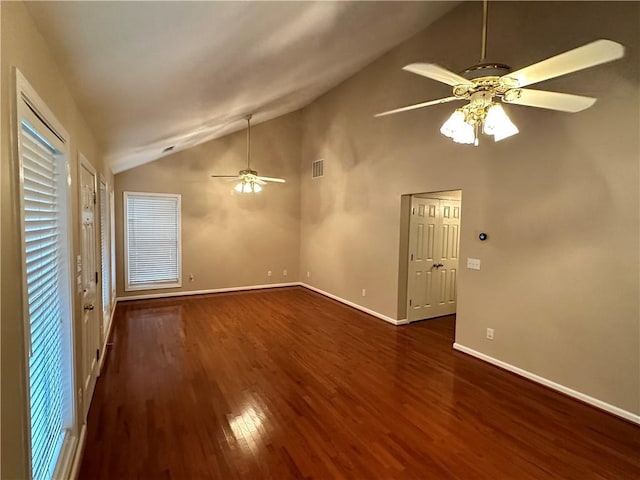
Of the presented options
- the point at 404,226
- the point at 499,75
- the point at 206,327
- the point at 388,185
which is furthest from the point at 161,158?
the point at 499,75

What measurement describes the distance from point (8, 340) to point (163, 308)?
5308 millimetres

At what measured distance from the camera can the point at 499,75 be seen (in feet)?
6.33

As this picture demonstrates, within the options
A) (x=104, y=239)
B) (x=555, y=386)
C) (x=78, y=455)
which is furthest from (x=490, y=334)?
(x=104, y=239)

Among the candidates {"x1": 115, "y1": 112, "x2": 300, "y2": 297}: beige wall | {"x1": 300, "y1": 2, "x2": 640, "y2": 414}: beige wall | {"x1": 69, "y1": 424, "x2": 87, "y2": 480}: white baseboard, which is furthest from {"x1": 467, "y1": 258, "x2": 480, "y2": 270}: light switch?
{"x1": 115, "y1": 112, "x2": 300, "y2": 297}: beige wall

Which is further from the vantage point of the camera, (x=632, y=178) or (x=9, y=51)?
(x=632, y=178)

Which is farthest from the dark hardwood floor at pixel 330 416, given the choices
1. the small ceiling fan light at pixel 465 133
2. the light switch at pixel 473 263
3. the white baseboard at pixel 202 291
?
the small ceiling fan light at pixel 465 133

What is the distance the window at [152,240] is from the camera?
641 cm

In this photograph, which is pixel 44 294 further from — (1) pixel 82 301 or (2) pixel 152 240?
(2) pixel 152 240

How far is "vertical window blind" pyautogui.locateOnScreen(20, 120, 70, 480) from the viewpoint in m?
1.42

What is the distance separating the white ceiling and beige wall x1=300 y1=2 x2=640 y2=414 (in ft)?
3.54

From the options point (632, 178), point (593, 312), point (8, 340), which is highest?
point (632, 178)

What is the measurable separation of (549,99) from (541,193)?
152cm

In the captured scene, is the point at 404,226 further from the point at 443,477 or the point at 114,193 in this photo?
the point at 114,193

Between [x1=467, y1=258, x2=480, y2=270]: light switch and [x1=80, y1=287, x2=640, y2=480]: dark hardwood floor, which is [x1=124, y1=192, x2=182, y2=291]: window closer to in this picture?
[x1=80, y1=287, x2=640, y2=480]: dark hardwood floor
